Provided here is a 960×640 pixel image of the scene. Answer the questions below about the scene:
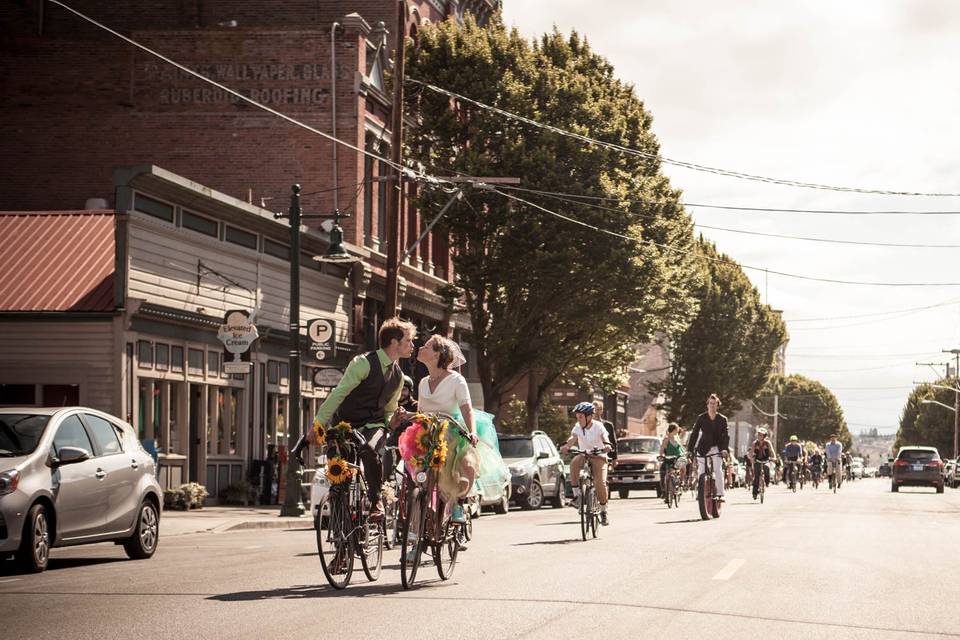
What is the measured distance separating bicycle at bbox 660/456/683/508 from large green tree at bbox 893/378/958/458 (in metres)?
107

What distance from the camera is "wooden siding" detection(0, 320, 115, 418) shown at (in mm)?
26375

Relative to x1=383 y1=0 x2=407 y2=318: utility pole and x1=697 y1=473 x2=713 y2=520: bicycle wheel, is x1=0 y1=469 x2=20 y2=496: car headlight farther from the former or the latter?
x1=383 y1=0 x2=407 y2=318: utility pole

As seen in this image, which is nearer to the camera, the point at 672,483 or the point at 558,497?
the point at 672,483

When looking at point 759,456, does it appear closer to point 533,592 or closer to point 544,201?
point 544,201

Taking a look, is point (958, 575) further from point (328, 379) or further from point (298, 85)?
point (298, 85)

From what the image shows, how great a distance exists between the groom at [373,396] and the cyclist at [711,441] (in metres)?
12.4

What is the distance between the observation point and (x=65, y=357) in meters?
26.5

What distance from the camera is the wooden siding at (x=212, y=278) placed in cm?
2700

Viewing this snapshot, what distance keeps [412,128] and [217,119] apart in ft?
20.6

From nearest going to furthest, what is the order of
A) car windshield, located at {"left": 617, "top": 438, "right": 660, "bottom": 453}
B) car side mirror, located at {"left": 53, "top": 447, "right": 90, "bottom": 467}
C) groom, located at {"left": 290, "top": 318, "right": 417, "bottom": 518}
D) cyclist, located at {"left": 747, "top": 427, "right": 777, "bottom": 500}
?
groom, located at {"left": 290, "top": 318, "right": 417, "bottom": 518} < car side mirror, located at {"left": 53, "top": 447, "right": 90, "bottom": 467} < cyclist, located at {"left": 747, "top": 427, "right": 777, "bottom": 500} < car windshield, located at {"left": 617, "top": 438, "right": 660, "bottom": 453}

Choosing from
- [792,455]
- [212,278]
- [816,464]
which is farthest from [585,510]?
[816,464]

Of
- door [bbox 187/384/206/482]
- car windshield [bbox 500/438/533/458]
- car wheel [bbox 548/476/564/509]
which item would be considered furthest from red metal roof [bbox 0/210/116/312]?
car wheel [bbox 548/476/564/509]

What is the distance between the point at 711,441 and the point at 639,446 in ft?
55.0

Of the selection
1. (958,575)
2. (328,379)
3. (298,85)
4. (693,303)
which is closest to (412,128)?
(298,85)
